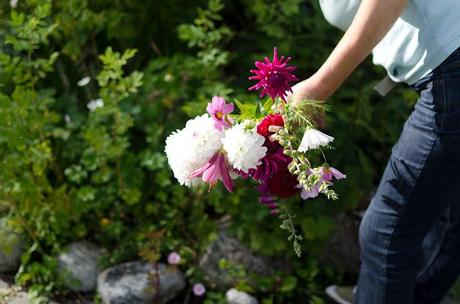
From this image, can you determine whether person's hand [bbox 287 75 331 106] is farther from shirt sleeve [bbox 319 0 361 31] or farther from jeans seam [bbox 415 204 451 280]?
jeans seam [bbox 415 204 451 280]

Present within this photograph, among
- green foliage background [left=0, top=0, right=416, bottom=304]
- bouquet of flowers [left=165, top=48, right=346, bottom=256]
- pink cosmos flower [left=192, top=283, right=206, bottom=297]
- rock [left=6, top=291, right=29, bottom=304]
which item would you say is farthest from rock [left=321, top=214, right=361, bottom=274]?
bouquet of flowers [left=165, top=48, right=346, bottom=256]

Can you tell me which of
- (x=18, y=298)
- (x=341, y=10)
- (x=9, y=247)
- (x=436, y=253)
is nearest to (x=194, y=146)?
(x=341, y=10)

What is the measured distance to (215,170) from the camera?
4.77 ft

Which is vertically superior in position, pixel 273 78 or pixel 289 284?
pixel 273 78

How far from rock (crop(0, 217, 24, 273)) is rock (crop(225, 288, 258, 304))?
31.3 inches

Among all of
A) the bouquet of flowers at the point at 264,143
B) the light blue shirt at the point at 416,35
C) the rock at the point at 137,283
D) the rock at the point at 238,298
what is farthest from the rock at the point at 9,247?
the light blue shirt at the point at 416,35

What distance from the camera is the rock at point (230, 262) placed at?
2.63 m

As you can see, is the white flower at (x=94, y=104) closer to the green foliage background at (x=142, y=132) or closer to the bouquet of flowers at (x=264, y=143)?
the green foliage background at (x=142, y=132)

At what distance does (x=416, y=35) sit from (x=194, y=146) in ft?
2.03

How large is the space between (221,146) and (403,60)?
55 centimetres

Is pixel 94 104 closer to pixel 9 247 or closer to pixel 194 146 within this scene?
pixel 9 247

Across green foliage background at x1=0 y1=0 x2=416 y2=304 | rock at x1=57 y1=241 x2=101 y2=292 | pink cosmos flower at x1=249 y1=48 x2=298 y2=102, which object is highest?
pink cosmos flower at x1=249 y1=48 x2=298 y2=102

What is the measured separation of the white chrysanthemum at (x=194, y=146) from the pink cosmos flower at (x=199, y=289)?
1136 mm

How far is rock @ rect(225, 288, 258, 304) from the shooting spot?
A: 2531 millimetres
